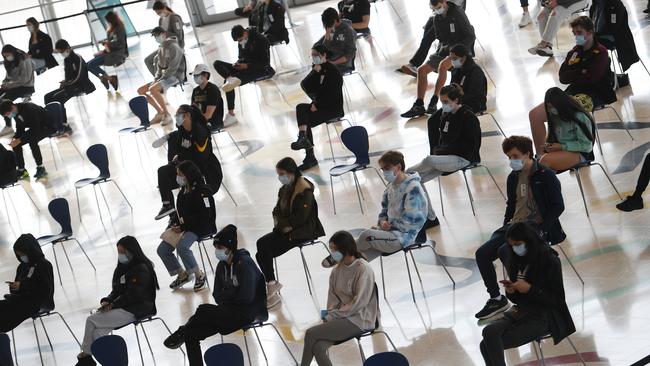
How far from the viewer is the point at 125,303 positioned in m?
10.5

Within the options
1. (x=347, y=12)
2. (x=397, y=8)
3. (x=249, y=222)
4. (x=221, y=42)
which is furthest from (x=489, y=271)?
(x=221, y=42)

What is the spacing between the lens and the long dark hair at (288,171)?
435 inches

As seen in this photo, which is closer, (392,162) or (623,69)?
(392,162)

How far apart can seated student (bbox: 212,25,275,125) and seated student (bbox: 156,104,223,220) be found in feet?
11.1

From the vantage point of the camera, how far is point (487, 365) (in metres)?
8.22

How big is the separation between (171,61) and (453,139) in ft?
23.8

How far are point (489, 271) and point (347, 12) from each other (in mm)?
9057

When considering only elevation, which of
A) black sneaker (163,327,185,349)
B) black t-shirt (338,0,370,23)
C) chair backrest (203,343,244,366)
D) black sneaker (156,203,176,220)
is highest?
chair backrest (203,343,244,366)

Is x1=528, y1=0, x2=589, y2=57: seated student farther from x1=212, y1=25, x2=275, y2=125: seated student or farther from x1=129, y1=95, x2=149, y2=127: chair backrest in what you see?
x1=129, y1=95, x2=149, y2=127: chair backrest

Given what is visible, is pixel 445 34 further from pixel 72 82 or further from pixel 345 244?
pixel 345 244

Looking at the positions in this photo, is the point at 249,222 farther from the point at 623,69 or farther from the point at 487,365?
the point at 487,365

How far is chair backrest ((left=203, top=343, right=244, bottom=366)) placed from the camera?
8.22 m

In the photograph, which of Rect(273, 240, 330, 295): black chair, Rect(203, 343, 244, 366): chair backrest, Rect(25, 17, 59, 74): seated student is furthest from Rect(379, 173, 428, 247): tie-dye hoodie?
Rect(25, 17, 59, 74): seated student

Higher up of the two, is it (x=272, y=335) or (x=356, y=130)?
(x=356, y=130)
